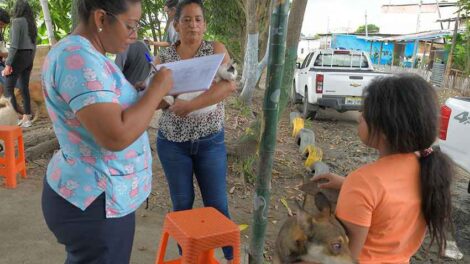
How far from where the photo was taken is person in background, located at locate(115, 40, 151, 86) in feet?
12.5

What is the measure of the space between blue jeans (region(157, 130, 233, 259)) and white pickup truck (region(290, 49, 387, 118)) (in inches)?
245

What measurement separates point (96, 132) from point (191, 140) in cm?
124

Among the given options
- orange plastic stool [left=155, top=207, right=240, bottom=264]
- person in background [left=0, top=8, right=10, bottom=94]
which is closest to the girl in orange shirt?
orange plastic stool [left=155, top=207, right=240, bottom=264]

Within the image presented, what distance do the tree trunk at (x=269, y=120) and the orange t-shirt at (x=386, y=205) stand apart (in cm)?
97

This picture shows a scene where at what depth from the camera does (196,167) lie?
269 cm

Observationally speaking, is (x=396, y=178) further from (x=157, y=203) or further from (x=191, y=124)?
(x=157, y=203)

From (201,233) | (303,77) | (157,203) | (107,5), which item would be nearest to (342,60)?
(303,77)

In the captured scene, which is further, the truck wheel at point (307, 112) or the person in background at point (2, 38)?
the truck wheel at point (307, 112)

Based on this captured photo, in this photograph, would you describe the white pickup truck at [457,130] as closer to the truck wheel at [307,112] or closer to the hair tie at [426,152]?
the hair tie at [426,152]

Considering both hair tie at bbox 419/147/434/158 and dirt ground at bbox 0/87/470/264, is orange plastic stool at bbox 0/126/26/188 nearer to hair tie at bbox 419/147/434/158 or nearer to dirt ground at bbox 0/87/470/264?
dirt ground at bbox 0/87/470/264

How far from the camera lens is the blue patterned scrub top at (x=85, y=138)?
137cm

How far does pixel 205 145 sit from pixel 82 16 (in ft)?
4.14

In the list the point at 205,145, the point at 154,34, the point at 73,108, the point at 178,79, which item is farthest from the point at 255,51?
the point at 73,108

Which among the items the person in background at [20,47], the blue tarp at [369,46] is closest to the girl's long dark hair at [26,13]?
the person in background at [20,47]
